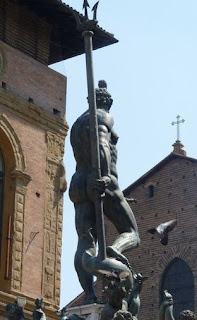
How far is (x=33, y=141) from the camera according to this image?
103ft

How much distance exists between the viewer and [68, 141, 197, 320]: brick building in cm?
4153

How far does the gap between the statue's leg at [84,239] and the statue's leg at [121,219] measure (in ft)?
0.52

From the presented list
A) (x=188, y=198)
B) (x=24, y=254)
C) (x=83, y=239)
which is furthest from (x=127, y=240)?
(x=188, y=198)

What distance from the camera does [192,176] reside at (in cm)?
4328

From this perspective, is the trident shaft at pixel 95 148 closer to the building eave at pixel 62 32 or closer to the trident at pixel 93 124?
the trident at pixel 93 124

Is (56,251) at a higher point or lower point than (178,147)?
lower

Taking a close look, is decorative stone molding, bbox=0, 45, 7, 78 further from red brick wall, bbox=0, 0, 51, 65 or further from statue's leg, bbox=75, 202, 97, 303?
statue's leg, bbox=75, 202, 97, 303

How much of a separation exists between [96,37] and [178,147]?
15.1 meters

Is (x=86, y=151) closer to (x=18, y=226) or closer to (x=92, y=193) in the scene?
(x=92, y=193)

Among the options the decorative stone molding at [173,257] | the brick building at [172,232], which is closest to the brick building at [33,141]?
the brick building at [172,232]

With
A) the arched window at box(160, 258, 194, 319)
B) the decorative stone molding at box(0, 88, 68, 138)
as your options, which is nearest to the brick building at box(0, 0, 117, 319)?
the decorative stone molding at box(0, 88, 68, 138)

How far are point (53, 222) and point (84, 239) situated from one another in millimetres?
20615

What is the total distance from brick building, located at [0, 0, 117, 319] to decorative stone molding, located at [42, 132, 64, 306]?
0.02 m

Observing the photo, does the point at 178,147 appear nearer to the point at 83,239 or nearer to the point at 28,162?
the point at 28,162
